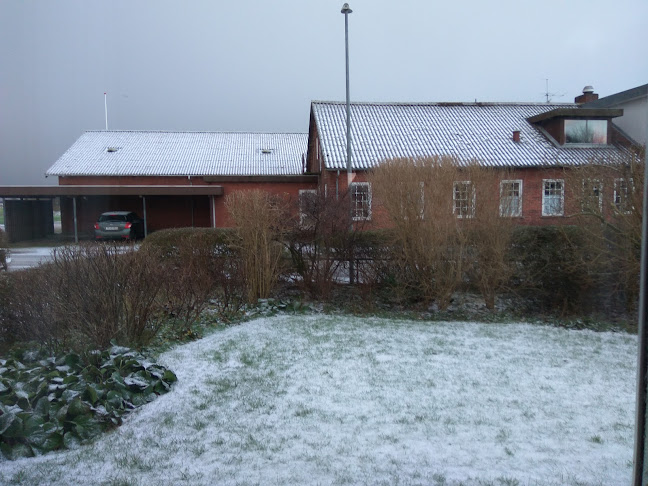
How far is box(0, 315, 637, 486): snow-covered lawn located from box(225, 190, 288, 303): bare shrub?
8.91ft

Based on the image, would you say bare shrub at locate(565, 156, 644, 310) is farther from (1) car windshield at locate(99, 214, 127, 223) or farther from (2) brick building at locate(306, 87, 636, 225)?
(1) car windshield at locate(99, 214, 127, 223)

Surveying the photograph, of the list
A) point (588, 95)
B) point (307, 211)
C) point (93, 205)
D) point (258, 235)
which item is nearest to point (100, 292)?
point (258, 235)

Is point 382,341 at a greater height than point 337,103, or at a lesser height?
lesser

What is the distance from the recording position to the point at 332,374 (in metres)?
5.82

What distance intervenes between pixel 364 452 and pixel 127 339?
3.61 m

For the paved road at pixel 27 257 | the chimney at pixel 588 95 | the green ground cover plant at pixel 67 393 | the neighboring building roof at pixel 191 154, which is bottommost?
the green ground cover plant at pixel 67 393

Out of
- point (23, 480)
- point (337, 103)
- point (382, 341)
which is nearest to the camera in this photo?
point (23, 480)

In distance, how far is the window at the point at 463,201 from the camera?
32.3ft

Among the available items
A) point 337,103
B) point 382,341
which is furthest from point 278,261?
point 337,103

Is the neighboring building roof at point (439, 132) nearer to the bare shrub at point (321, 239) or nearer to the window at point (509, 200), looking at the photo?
the bare shrub at point (321, 239)

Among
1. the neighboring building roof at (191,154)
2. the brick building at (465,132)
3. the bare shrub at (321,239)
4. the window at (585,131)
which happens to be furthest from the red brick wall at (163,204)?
the window at (585,131)

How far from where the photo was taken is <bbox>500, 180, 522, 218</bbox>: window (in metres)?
9.94

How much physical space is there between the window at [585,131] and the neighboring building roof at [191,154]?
44.1 ft

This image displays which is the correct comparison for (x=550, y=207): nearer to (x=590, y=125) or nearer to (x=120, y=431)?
(x=120, y=431)
